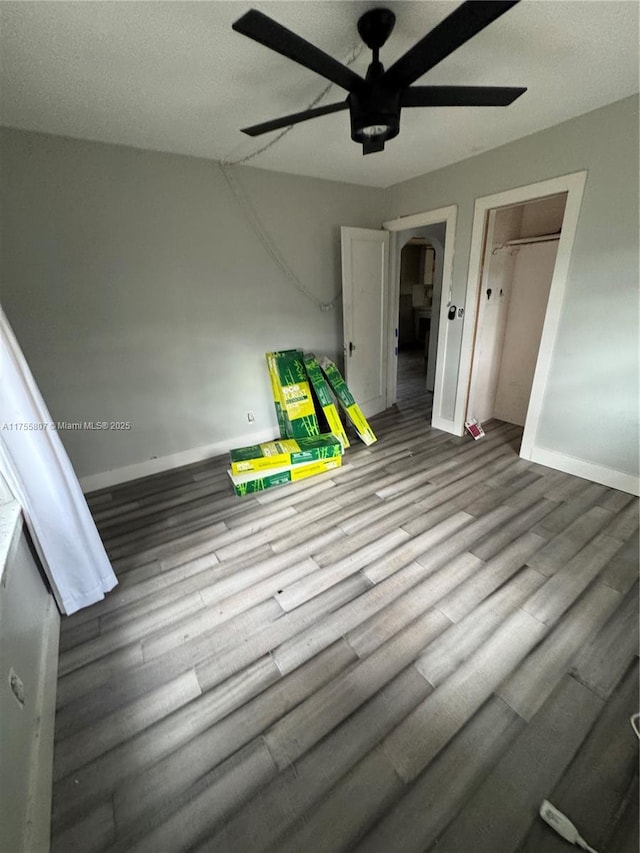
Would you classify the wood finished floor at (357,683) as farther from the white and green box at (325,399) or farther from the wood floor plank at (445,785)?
the white and green box at (325,399)

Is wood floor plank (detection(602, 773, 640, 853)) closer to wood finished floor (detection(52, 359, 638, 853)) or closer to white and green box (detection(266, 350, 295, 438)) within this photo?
wood finished floor (detection(52, 359, 638, 853))

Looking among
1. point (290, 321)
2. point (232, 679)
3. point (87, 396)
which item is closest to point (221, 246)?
point (290, 321)

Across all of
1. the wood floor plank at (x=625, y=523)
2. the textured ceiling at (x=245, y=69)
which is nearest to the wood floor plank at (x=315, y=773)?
the wood floor plank at (x=625, y=523)

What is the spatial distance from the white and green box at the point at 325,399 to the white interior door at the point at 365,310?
0.53m

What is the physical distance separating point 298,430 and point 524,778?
253 cm

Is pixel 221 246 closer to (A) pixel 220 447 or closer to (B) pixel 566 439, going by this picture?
(A) pixel 220 447

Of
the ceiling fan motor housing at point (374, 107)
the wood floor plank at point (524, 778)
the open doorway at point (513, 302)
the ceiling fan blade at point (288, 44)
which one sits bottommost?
the wood floor plank at point (524, 778)

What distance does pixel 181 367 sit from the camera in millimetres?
2912

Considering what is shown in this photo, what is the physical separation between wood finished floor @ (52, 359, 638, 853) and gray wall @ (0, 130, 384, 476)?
3.28ft

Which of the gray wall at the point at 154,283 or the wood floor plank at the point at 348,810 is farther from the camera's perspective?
the gray wall at the point at 154,283

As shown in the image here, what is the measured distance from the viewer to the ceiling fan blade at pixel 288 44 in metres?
0.94

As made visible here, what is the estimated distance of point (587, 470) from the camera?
2.59 metres

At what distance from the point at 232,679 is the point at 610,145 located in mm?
3612

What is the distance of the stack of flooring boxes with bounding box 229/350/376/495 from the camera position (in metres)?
2.71
